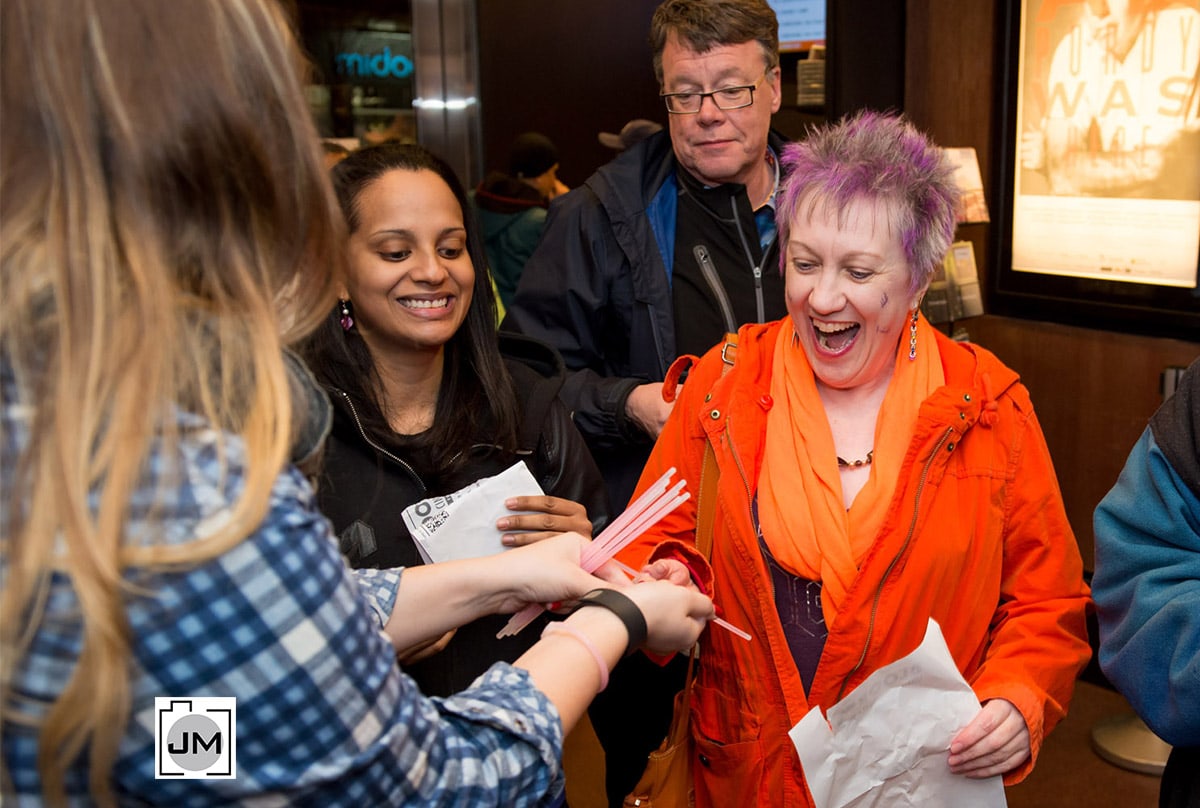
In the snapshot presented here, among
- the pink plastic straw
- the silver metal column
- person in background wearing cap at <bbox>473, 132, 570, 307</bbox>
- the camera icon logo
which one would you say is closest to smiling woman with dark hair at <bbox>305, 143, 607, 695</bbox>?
the pink plastic straw

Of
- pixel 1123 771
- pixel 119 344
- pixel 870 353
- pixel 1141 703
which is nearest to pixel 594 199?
pixel 870 353

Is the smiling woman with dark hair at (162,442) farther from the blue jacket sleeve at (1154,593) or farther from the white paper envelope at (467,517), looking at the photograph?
the blue jacket sleeve at (1154,593)

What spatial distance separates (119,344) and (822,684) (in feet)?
4.09

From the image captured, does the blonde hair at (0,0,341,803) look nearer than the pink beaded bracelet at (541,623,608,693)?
Yes

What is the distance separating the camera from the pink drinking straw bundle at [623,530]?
161 centimetres

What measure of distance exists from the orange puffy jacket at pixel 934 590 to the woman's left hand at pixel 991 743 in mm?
23

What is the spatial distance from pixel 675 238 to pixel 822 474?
101cm

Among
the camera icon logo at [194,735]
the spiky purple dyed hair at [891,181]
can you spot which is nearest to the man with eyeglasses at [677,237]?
the spiky purple dyed hair at [891,181]

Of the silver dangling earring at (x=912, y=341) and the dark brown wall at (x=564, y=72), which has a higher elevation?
the dark brown wall at (x=564, y=72)

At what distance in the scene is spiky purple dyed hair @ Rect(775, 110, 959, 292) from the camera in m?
1.85

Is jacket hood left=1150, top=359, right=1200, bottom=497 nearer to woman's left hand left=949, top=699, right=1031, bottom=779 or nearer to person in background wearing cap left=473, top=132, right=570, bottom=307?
woman's left hand left=949, top=699, right=1031, bottom=779

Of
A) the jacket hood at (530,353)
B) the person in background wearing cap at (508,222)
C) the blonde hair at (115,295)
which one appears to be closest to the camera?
the blonde hair at (115,295)

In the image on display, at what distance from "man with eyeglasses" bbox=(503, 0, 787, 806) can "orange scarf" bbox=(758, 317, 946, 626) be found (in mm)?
672

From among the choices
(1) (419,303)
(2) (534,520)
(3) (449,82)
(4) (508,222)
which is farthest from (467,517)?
(3) (449,82)
